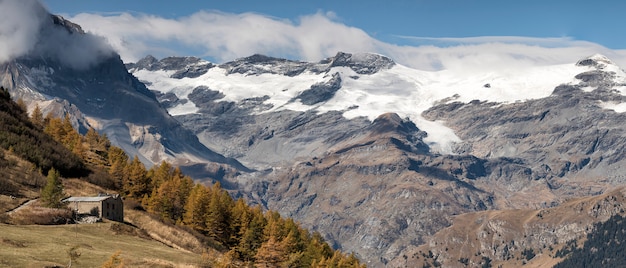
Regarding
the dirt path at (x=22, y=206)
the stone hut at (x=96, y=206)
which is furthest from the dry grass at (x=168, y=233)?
the dirt path at (x=22, y=206)

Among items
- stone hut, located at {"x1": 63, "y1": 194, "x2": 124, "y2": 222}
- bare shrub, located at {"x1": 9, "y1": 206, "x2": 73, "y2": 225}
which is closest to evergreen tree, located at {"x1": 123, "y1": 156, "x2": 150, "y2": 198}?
stone hut, located at {"x1": 63, "y1": 194, "x2": 124, "y2": 222}

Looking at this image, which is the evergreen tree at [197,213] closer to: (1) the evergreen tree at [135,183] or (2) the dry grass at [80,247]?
(1) the evergreen tree at [135,183]

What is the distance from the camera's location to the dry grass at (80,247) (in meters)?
56.7

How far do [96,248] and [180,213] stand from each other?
5472cm

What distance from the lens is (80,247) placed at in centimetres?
6431

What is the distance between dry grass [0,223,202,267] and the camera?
5672cm

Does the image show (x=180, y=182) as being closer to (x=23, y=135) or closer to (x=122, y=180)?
(x=122, y=180)

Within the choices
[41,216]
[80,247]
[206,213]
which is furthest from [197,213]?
[80,247]

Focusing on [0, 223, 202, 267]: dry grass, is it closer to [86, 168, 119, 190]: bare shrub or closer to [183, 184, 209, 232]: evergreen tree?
[183, 184, 209, 232]: evergreen tree

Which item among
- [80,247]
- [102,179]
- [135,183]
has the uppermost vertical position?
[102,179]

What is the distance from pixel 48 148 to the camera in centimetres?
11169

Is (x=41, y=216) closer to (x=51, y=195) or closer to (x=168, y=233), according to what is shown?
(x=51, y=195)

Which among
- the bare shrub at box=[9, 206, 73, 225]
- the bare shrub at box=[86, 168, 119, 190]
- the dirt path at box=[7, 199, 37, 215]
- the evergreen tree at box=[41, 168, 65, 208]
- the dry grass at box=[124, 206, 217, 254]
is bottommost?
the dry grass at box=[124, 206, 217, 254]

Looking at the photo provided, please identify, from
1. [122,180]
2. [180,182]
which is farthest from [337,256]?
[122,180]
